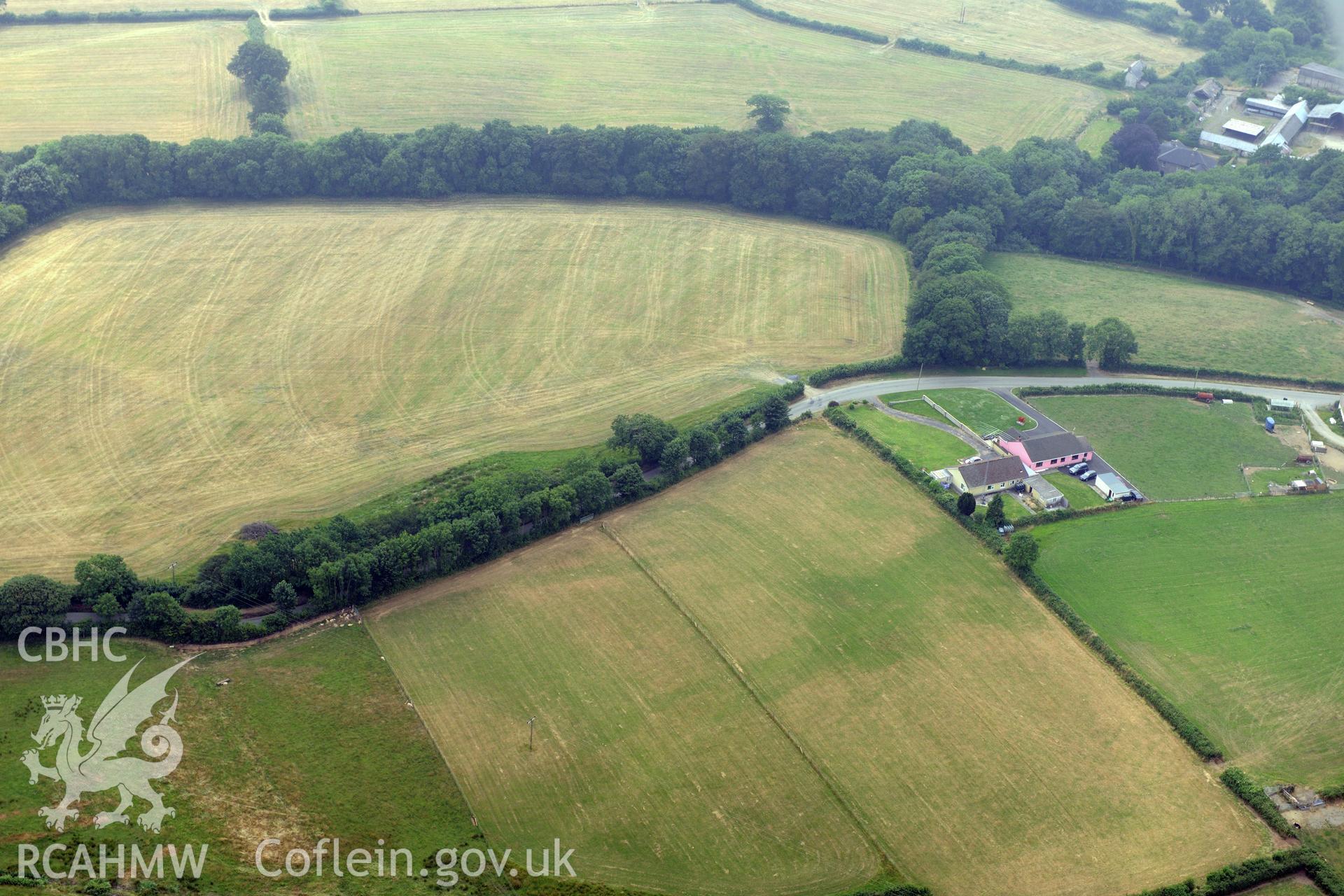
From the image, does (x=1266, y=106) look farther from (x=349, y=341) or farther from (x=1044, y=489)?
(x=349, y=341)

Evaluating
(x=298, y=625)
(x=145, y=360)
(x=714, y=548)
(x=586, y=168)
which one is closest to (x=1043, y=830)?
(x=714, y=548)

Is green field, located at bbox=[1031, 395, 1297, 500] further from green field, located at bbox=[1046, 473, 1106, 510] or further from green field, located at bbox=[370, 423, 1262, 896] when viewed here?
green field, located at bbox=[370, 423, 1262, 896]

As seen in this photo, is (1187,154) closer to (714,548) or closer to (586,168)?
(586,168)

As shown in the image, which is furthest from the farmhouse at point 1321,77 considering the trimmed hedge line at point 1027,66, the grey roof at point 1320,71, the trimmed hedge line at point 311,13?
the trimmed hedge line at point 311,13

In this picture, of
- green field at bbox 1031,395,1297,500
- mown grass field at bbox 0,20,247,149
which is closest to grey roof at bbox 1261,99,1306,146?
green field at bbox 1031,395,1297,500

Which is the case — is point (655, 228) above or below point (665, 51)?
below

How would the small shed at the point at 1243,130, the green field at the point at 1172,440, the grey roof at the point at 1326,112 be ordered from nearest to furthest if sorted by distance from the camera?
the green field at the point at 1172,440 < the small shed at the point at 1243,130 < the grey roof at the point at 1326,112

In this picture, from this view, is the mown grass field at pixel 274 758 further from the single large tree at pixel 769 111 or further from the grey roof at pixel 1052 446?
the single large tree at pixel 769 111
